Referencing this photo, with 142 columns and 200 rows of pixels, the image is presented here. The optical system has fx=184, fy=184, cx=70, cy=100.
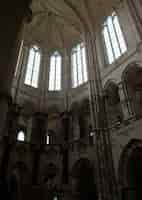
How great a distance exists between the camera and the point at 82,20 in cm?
1852

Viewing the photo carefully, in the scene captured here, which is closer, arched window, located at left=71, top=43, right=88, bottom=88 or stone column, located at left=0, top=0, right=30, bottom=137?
stone column, located at left=0, top=0, right=30, bottom=137

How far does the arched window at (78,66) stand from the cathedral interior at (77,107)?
0.40 ft

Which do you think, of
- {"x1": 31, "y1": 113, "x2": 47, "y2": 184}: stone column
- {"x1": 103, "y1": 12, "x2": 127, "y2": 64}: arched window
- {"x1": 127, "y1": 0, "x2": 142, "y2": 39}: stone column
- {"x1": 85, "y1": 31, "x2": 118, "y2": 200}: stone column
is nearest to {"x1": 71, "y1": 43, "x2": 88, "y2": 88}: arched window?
{"x1": 85, "y1": 31, "x2": 118, "y2": 200}: stone column

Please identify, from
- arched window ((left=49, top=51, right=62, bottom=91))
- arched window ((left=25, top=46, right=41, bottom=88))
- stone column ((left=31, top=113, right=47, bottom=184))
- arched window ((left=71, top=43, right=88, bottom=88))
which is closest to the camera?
stone column ((left=31, top=113, right=47, bottom=184))

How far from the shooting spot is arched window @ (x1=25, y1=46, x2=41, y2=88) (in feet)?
60.9

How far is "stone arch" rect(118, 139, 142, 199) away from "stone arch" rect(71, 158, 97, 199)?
2.95 m

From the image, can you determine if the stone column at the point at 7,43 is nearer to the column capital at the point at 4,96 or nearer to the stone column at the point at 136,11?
the column capital at the point at 4,96

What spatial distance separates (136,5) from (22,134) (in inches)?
535

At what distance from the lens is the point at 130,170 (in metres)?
10.8

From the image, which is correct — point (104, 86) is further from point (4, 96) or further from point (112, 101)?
point (4, 96)

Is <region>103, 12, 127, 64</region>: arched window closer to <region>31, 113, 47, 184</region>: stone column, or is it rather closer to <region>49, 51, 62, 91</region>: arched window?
<region>49, 51, 62, 91</region>: arched window

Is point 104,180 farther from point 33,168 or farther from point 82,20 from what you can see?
point 82,20

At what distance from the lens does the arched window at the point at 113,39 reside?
14.2 meters

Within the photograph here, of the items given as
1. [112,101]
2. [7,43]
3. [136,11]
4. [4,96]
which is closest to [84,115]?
[112,101]
